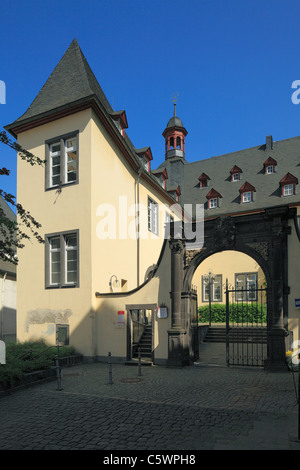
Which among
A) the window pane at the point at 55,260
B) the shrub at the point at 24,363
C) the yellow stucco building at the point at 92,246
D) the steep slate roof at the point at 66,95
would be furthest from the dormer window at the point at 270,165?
the shrub at the point at 24,363

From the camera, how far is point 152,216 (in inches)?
955

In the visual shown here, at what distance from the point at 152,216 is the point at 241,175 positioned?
498 inches

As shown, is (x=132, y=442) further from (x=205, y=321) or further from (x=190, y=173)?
(x=190, y=173)

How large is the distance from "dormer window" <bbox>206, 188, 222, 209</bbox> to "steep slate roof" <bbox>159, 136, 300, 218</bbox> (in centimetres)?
29

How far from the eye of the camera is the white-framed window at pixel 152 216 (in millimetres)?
23761

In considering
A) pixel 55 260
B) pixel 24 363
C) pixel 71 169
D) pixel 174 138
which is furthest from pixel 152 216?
pixel 174 138

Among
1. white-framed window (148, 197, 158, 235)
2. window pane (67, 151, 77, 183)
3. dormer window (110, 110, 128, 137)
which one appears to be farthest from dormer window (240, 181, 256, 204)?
window pane (67, 151, 77, 183)

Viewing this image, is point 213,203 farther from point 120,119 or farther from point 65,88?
point 65,88

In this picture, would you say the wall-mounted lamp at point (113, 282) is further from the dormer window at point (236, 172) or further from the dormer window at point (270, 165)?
the dormer window at point (270, 165)

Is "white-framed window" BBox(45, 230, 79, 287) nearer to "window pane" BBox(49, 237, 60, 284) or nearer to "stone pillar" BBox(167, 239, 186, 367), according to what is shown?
"window pane" BBox(49, 237, 60, 284)

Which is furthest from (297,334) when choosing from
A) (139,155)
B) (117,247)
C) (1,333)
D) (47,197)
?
(1,333)

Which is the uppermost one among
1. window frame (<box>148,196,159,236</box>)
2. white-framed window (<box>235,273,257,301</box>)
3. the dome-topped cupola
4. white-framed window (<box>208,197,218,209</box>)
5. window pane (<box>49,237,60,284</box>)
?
the dome-topped cupola

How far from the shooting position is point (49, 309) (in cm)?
1662

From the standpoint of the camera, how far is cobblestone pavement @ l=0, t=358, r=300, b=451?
234 inches
